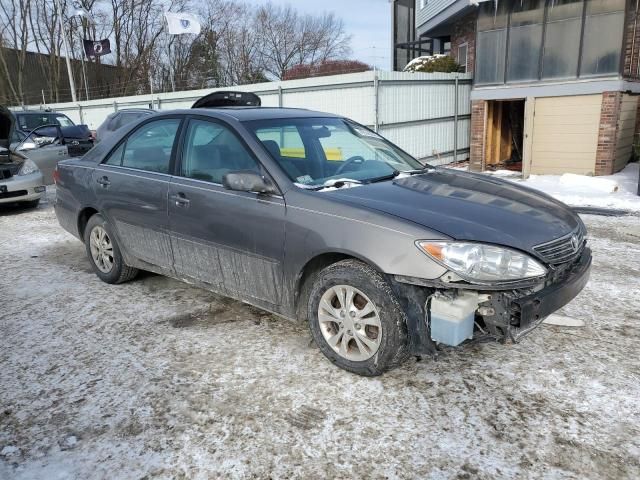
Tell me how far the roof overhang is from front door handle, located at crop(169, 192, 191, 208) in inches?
471

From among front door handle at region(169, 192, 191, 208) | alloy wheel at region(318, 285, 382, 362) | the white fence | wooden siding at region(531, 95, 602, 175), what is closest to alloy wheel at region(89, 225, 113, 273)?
front door handle at region(169, 192, 191, 208)

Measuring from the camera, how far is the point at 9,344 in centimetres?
365

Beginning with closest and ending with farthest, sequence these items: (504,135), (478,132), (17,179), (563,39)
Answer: (17,179) → (563,39) → (478,132) → (504,135)

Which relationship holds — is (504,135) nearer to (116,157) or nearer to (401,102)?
(401,102)

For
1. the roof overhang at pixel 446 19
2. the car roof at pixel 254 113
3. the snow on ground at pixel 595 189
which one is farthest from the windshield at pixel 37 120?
the snow on ground at pixel 595 189

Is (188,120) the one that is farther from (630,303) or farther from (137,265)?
(630,303)

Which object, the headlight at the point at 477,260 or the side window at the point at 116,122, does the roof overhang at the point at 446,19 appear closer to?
the side window at the point at 116,122

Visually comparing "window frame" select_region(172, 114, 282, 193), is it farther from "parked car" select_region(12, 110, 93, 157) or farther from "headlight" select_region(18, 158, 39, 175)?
"parked car" select_region(12, 110, 93, 157)

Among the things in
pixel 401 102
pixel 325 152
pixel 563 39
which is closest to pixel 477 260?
pixel 325 152

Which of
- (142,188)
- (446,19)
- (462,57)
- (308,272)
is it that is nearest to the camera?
(308,272)

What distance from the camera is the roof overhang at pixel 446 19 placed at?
14.3m

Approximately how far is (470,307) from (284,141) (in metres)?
1.81

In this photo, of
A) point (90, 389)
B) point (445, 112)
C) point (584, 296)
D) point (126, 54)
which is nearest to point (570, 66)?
point (445, 112)

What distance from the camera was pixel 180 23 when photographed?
71.4ft
